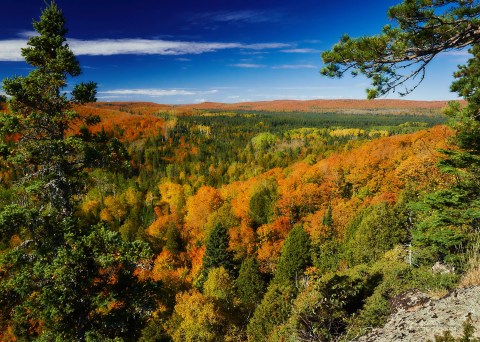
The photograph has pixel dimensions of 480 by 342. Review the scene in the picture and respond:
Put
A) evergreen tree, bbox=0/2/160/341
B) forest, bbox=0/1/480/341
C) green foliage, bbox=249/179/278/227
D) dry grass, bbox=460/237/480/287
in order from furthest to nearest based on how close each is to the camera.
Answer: green foliage, bbox=249/179/278/227
forest, bbox=0/1/480/341
evergreen tree, bbox=0/2/160/341
dry grass, bbox=460/237/480/287

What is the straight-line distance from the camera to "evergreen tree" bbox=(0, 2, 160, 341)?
891 centimetres

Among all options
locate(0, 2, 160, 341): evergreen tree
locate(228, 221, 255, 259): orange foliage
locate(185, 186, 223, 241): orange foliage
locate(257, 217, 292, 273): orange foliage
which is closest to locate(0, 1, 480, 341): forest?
locate(0, 2, 160, 341): evergreen tree

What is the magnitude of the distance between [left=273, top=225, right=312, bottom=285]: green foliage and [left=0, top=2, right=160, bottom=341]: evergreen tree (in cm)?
2864

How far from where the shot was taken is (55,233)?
9.25m

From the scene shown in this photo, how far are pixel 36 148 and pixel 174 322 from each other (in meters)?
22.5

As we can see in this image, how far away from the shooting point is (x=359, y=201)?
172 ft

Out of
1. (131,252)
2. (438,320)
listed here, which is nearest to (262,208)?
(131,252)

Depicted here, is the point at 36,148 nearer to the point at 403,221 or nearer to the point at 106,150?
the point at 106,150

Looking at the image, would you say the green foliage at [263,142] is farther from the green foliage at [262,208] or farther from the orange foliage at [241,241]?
the orange foliage at [241,241]

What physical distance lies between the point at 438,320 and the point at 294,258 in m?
30.7

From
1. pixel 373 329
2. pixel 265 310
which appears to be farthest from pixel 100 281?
pixel 265 310

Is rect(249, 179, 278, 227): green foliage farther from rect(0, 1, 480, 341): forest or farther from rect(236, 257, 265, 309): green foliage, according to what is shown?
rect(236, 257, 265, 309): green foliage

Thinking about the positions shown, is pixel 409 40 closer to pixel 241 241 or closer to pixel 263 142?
pixel 241 241

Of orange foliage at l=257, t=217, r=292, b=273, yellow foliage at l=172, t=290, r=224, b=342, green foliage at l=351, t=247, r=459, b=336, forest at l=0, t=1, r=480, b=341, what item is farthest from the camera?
orange foliage at l=257, t=217, r=292, b=273
